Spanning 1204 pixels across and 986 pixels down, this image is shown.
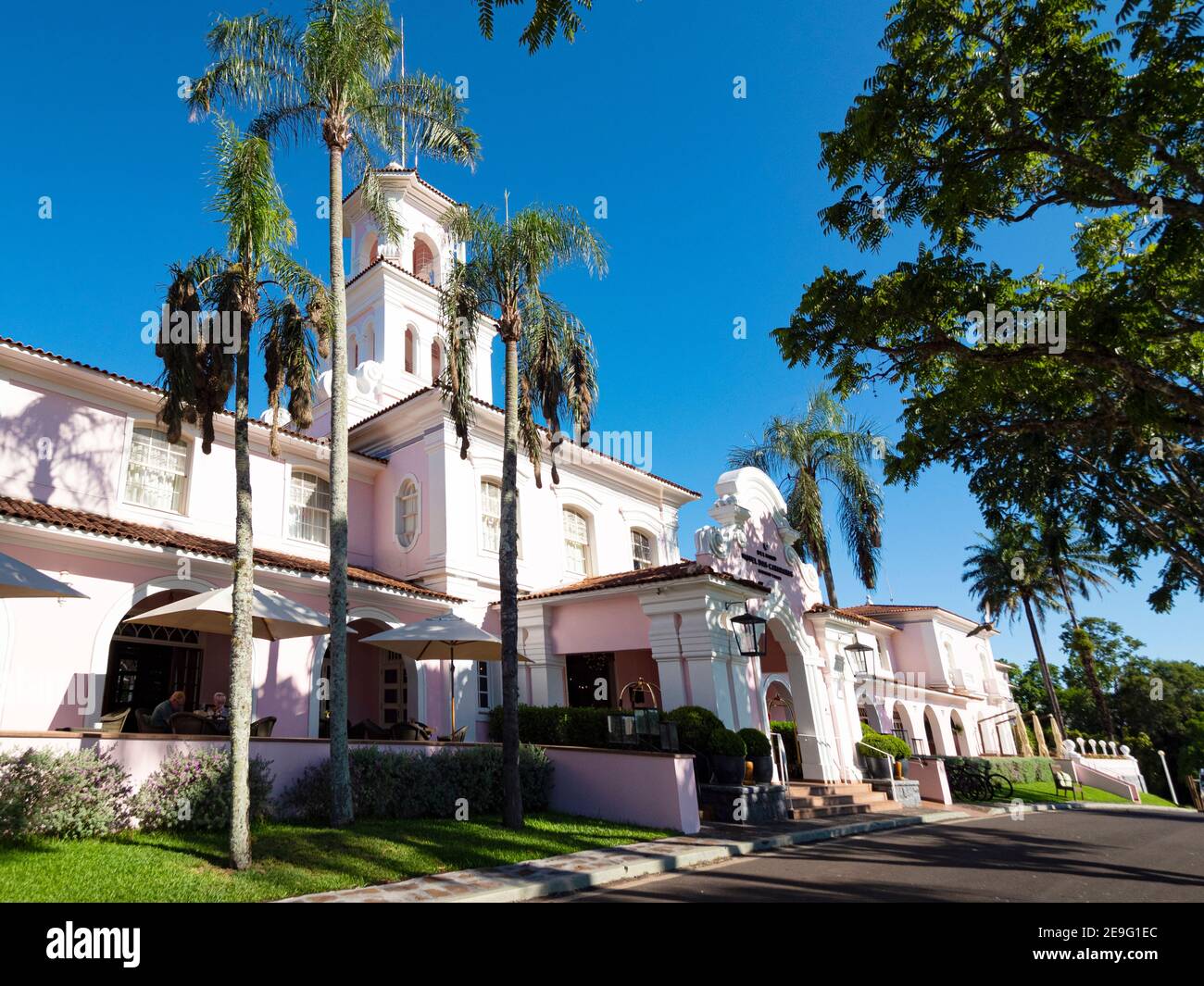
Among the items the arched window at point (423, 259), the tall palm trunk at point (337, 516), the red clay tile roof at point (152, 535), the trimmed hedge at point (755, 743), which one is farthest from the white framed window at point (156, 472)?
the trimmed hedge at point (755, 743)

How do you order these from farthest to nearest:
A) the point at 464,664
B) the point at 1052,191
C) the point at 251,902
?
the point at 464,664, the point at 1052,191, the point at 251,902

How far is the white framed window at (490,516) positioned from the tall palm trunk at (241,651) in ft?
30.2

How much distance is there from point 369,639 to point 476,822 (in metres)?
3.95

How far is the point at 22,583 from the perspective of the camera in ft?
25.8

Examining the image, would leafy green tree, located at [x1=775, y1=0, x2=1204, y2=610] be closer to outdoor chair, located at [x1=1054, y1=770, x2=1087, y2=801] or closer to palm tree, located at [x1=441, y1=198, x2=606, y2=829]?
palm tree, located at [x1=441, y1=198, x2=606, y2=829]

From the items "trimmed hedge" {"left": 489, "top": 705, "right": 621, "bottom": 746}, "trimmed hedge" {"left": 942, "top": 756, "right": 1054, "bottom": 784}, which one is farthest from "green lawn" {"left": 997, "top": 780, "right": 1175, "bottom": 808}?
"trimmed hedge" {"left": 489, "top": 705, "right": 621, "bottom": 746}

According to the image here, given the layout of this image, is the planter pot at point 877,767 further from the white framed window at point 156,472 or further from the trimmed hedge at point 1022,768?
the white framed window at point 156,472

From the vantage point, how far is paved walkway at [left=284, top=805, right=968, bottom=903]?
7070mm

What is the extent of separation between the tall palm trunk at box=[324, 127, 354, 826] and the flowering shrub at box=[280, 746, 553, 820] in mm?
394
